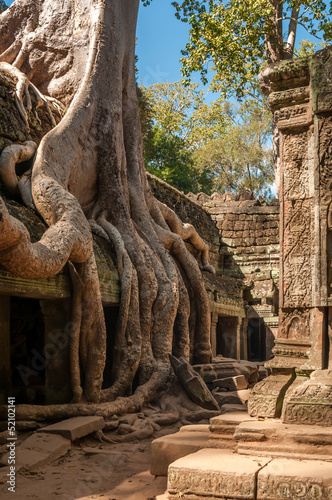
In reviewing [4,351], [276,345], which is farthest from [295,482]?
[4,351]

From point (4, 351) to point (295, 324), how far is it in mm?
3365

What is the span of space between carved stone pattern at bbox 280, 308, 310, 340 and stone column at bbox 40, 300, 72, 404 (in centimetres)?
266

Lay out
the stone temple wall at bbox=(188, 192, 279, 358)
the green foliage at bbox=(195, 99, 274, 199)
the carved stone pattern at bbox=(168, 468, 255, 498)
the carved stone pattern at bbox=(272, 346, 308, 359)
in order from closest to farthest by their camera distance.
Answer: the carved stone pattern at bbox=(168, 468, 255, 498)
the carved stone pattern at bbox=(272, 346, 308, 359)
the stone temple wall at bbox=(188, 192, 279, 358)
the green foliage at bbox=(195, 99, 274, 199)

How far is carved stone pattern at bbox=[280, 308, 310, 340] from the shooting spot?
4.72m

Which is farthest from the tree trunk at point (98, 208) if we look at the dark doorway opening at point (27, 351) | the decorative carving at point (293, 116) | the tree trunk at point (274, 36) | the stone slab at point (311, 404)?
the tree trunk at point (274, 36)

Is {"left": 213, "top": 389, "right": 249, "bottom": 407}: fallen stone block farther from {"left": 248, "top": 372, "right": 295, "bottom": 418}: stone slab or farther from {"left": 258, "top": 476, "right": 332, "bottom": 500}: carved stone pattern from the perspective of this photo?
{"left": 258, "top": 476, "right": 332, "bottom": 500}: carved stone pattern

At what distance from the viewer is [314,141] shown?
14.9ft

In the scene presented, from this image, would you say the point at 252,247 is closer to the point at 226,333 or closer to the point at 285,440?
the point at 226,333

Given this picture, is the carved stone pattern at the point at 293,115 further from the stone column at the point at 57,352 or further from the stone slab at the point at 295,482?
the stone column at the point at 57,352

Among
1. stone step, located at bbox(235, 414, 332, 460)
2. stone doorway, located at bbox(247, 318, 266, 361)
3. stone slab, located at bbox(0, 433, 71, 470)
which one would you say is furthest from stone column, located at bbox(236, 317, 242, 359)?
stone step, located at bbox(235, 414, 332, 460)

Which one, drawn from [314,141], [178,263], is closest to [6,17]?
[178,263]

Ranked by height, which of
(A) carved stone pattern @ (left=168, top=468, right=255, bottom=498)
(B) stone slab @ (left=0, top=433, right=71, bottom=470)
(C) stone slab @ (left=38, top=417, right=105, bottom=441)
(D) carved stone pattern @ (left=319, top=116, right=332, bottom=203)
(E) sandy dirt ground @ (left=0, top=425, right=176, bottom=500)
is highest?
(D) carved stone pattern @ (left=319, top=116, right=332, bottom=203)

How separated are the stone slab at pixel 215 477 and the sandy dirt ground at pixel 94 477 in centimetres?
51

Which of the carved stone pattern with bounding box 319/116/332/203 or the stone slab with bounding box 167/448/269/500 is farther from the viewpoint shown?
the carved stone pattern with bounding box 319/116/332/203
